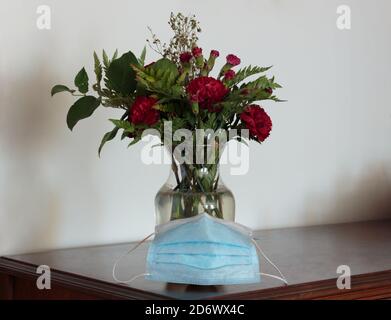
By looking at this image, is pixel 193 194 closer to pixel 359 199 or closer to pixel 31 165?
pixel 31 165

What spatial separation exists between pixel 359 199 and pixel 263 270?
91cm

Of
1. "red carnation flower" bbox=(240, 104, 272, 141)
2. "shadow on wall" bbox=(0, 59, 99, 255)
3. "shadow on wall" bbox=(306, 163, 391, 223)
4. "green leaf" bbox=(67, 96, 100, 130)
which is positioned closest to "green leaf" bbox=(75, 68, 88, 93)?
"green leaf" bbox=(67, 96, 100, 130)

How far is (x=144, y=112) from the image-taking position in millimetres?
1284

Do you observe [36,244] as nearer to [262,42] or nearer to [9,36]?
[9,36]

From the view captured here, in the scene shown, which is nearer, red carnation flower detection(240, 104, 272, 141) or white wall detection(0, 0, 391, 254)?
red carnation flower detection(240, 104, 272, 141)

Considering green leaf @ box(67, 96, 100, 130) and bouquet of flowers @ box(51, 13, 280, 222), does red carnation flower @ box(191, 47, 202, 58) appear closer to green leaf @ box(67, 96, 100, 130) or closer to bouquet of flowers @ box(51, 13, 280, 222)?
bouquet of flowers @ box(51, 13, 280, 222)

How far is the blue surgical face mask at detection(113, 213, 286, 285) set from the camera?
1177mm

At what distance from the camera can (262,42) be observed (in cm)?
192

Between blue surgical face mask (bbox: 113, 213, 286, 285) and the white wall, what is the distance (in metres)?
0.41

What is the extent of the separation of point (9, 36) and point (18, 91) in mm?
101

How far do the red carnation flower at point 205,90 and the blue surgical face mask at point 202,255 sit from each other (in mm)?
183

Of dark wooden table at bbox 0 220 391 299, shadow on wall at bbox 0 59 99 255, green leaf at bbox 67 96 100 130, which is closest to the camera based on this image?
dark wooden table at bbox 0 220 391 299

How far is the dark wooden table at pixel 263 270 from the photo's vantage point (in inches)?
45.4
